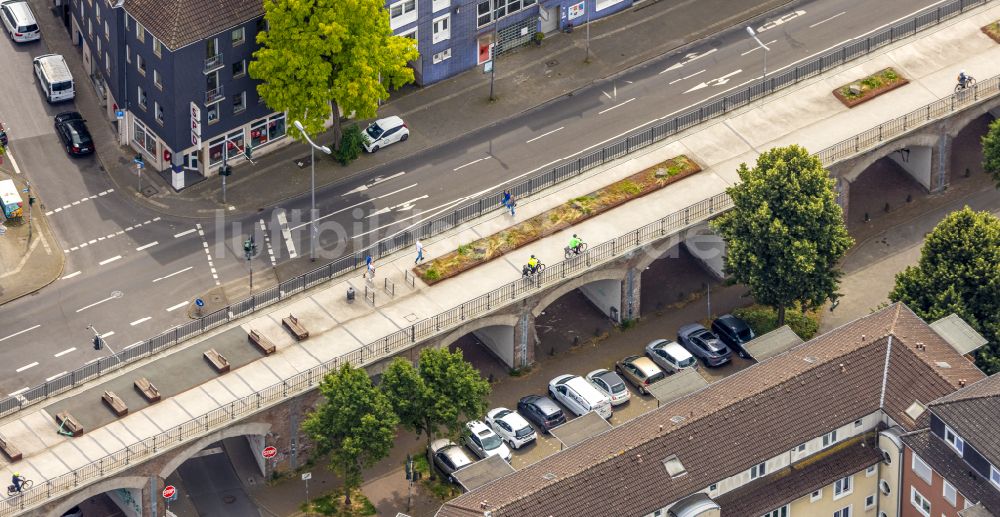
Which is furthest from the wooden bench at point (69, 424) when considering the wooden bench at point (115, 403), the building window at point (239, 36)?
the building window at point (239, 36)

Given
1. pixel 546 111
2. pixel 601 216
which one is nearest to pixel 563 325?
pixel 601 216

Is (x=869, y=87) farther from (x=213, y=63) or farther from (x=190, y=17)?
(x=190, y=17)

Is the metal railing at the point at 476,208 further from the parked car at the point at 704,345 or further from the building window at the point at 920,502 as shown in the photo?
the building window at the point at 920,502

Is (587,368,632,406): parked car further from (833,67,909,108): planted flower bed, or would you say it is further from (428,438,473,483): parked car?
(833,67,909,108): planted flower bed

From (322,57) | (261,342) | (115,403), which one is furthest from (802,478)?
(322,57)

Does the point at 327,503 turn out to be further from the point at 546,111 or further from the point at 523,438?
the point at 546,111

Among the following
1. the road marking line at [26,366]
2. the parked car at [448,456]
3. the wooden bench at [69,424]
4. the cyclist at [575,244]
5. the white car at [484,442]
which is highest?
the cyclist at [575,244]
